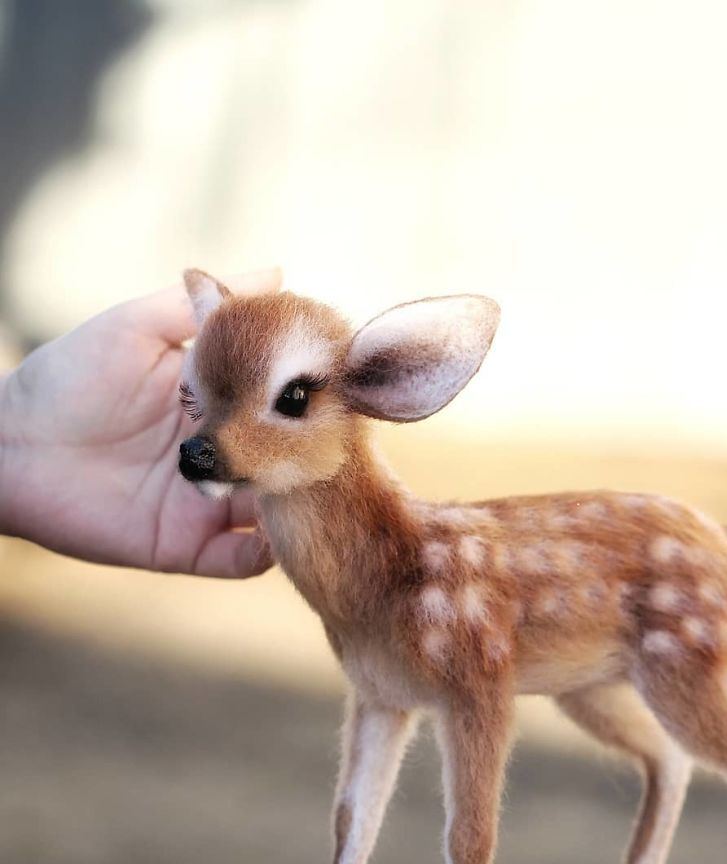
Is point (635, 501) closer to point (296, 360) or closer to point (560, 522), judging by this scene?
point (560, 522)

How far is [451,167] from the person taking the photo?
91 centimetres

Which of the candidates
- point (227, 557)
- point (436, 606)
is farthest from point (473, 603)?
point (227, 557)

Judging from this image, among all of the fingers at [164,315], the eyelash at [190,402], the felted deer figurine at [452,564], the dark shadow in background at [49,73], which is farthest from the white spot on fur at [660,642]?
the dark shadow in background at [49,73]

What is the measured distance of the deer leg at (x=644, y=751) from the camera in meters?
0.52

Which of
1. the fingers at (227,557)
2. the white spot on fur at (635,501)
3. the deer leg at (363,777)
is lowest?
the deer leg at (363,777)

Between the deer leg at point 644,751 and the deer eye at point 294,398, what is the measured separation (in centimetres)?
21

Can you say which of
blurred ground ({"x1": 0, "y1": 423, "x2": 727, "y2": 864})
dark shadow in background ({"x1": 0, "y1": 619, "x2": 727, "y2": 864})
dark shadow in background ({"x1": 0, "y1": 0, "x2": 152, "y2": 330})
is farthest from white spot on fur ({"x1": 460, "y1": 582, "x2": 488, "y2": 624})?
dark shadow in background ({"x1": 0, "y1": 0, "x2": 152, "y2": 330})

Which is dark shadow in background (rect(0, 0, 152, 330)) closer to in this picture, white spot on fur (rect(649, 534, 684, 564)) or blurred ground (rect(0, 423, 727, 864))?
blurred ground (rect(0, 423, 727, 864))

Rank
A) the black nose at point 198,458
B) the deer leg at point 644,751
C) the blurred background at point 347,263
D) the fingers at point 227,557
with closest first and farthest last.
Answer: the black nose at point 198,458
the deer leg at point 644,751
the fingers at point 227,557
the blurred background at point 347,263

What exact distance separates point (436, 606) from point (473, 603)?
2cm

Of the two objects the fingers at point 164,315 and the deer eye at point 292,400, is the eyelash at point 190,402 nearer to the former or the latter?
the deer eye at point 292,400

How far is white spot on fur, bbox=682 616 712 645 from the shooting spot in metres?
0.45

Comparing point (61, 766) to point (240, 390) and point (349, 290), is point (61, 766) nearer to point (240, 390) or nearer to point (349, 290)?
point (349, 290)

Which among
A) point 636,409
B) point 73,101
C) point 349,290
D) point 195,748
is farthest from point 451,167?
point 195,748
